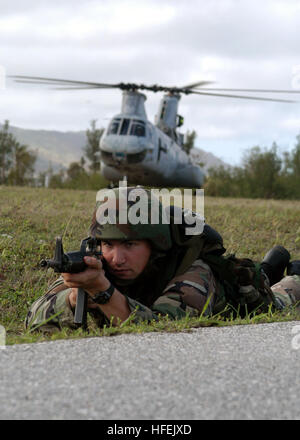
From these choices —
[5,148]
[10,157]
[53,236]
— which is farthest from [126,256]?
[10,157]

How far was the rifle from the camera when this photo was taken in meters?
2.89

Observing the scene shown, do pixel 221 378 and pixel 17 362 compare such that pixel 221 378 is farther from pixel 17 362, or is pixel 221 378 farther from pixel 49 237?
pixel 49 237

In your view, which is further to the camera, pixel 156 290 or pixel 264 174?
pixel 264 174

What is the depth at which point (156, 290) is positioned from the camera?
3701 millimetres

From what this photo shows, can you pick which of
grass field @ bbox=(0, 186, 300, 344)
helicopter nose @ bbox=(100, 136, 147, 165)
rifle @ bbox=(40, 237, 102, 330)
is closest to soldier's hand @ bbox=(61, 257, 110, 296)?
rifle @ bbox=(40, 237, 102, 330)

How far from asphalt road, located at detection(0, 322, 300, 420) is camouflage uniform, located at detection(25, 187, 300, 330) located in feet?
2.01

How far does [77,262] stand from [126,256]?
0.62m

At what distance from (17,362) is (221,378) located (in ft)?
2.74

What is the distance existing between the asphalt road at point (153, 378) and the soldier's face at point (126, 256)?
72 centimetres

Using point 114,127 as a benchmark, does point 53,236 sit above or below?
below

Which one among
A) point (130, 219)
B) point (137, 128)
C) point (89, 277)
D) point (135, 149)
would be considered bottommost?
point (89, 277)

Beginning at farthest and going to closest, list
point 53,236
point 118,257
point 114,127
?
point 114,127
point 53,236
point 118,257

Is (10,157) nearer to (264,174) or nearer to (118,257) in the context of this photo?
(264,174)
